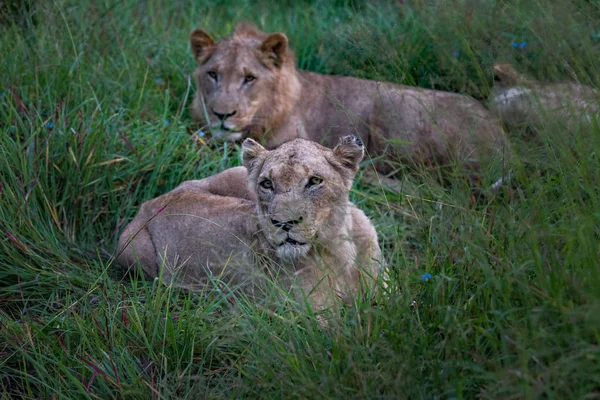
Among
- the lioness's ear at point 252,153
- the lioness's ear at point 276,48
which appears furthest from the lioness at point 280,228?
the lioness's ear at point 276,48

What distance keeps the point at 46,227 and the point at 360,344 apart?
2779mm

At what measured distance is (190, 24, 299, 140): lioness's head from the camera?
7.10 meters

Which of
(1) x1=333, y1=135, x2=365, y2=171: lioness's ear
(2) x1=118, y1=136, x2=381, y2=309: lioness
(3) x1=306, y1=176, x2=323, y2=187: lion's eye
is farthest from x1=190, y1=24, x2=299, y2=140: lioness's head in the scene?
(3) x1=306, y1=176, x2=323, y2=187: lion's eye

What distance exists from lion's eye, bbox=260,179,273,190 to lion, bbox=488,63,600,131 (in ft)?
3.78

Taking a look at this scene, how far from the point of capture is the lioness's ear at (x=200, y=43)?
23.8 feet

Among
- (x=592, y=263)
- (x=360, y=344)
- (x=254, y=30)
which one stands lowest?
(x=254, y=30)

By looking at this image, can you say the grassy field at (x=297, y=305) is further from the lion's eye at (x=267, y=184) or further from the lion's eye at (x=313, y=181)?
the lion's eye at (x=267, y=184)

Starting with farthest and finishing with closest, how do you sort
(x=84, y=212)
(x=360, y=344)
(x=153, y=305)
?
1. (x=84, y=212)
2. (x=153, y=305)
3. (x=360, y=344)

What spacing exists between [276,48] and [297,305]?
3818 millimetres

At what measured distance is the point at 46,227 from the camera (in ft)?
17.6

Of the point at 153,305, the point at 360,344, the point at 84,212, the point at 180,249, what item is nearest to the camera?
the point at 360,344

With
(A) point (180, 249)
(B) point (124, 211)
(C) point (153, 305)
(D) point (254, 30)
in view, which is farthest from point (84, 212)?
(D) point (254, 30)

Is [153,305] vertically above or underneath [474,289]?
underneath

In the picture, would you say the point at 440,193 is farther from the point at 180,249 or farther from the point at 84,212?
the point at 84,212
